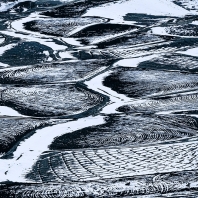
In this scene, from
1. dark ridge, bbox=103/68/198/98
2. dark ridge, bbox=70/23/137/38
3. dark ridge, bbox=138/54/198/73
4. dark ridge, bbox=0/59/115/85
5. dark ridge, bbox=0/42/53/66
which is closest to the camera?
dark ridge, bbox=103/68/198/98

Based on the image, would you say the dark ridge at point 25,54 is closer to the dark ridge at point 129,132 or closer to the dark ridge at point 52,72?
the dark ridge at point 52,72

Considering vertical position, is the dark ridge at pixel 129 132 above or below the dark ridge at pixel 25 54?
above

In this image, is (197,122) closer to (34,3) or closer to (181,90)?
(181,90)

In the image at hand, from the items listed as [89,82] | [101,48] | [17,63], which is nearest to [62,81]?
[89,82]

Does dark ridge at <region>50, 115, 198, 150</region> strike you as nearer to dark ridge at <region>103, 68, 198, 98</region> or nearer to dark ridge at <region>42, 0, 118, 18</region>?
dark ridge at <region>103, 68, 198, 98</region>

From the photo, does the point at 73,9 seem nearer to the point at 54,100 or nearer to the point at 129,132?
the point at 54,100

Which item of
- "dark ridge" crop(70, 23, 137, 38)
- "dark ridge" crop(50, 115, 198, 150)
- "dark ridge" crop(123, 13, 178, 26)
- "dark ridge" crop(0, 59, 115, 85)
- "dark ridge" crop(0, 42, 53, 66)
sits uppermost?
"dark ridge" crop(50, 115, 198, 150)

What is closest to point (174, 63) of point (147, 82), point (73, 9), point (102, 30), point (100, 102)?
point (147, 82)

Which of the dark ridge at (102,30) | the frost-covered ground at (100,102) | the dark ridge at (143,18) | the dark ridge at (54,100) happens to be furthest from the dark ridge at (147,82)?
the dark ridge at (143,18)

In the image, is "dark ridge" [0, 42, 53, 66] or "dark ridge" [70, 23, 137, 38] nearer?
"dark ridge" [0, 42, 53, 66]

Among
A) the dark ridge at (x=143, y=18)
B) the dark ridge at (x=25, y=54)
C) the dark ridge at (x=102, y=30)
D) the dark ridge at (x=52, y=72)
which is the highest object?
the dark ridge at (x=143, y=18)

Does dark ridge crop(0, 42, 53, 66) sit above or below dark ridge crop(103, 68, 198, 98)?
below

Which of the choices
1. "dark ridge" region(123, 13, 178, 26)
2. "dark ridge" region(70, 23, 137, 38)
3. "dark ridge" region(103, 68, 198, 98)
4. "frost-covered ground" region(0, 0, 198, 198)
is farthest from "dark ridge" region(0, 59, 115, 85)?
"dark ridge" region(123, 13, 178, 26)
